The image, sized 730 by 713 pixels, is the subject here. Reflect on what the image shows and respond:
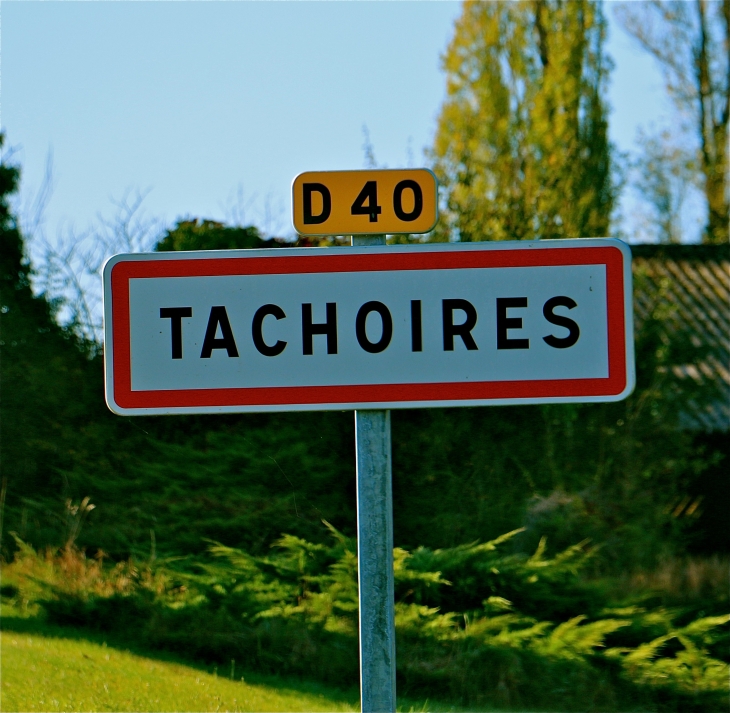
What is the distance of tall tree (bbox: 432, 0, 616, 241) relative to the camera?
867 centimetres

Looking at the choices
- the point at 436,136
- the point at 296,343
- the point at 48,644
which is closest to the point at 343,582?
the point at 48,644

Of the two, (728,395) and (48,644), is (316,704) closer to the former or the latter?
(48,644)

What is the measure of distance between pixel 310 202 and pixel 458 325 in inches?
17.8

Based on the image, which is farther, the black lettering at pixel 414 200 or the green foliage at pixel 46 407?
the green foliage at pixel 46 407

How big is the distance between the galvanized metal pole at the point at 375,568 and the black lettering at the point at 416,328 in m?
0.18

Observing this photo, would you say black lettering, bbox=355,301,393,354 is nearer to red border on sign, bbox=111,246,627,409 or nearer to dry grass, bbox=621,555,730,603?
red border on sign, bbox=111,246,627,409

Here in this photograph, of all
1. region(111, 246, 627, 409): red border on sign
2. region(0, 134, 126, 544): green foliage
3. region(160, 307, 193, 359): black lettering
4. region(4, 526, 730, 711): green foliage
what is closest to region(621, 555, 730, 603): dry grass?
region(4, 526, 730, 711): green foliage

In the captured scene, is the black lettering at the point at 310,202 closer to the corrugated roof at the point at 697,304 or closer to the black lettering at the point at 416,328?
the black lettering at the point at 416,328

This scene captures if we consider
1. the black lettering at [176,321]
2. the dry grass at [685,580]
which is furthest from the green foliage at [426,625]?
the black lettering at [176,321]

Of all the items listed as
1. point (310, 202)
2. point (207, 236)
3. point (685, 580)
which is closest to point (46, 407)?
point (207, 236)

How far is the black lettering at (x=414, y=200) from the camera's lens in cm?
189

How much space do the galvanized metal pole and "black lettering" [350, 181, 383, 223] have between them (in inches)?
18.4

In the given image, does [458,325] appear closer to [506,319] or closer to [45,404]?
[506,319]

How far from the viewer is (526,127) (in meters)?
11.7
